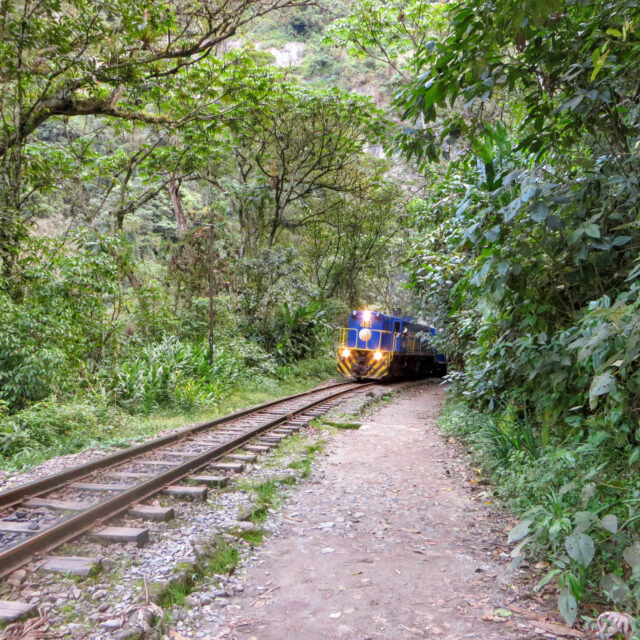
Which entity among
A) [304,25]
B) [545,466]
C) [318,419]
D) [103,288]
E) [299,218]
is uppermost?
[304,25]

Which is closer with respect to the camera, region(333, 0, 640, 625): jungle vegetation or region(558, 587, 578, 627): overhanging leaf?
region(558, 587, 578, 627): overhanging leaf

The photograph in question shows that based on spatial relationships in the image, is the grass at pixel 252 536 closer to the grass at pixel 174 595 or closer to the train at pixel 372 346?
the grass at pixel 174 595

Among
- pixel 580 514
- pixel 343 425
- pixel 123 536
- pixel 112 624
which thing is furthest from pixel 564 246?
pixel 343 425

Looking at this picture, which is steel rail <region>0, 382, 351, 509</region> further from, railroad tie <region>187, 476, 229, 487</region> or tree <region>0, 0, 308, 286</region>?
tree <region>0, 0, 308, 286</region>

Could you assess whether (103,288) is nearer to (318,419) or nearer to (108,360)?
(108,360)

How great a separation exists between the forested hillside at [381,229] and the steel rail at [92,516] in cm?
228

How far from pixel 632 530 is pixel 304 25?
5908cm

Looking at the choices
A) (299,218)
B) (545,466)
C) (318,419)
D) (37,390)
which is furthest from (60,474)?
(299,218)

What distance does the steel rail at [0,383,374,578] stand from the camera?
3174mm

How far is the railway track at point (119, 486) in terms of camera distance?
11.8 feet

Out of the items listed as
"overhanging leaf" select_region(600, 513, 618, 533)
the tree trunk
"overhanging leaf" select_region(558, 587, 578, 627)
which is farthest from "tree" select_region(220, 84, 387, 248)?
"overhanging leaf" select_region(558, 587, 578, 627)

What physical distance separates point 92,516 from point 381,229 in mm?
20005

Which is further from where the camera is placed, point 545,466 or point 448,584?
point 545,466

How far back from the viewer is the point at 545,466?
438cm
